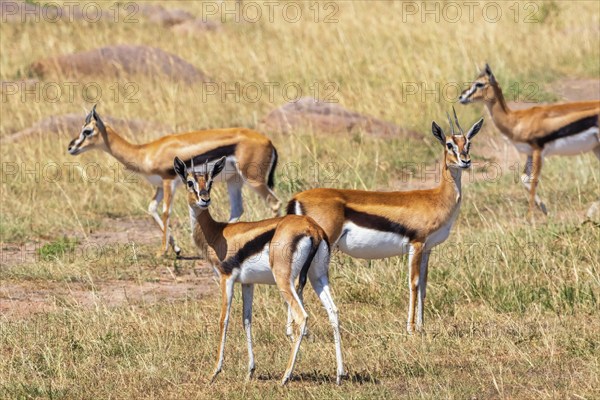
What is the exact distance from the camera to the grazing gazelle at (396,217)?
661 cm

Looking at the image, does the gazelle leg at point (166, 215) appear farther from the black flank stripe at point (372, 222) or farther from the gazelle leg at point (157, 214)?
the black flank stripe at point (372, 222)

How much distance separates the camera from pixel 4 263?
8969mm

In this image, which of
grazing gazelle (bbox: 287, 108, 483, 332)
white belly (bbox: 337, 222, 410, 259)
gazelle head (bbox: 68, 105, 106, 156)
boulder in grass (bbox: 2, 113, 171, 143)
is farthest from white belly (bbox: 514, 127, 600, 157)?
boulder in grass (bbox: 2, 113, 171, 143)

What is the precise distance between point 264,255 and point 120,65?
1046 centimetres

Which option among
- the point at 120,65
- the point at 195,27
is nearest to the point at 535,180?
the point at 120,65

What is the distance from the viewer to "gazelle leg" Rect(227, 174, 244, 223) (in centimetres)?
994

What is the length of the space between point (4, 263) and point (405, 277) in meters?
3.42

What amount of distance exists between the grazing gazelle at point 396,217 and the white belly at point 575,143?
12.9 ft

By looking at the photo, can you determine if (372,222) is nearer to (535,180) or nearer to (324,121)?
(535,180)

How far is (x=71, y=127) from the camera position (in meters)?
12.9

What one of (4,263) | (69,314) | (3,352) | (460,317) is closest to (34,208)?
(4,263)

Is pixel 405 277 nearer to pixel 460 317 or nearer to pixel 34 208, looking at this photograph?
pixel 460 317

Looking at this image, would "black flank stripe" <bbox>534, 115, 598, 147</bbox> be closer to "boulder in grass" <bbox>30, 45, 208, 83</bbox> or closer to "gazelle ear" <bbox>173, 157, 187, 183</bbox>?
"gazelle ear" <bbox>173, 157, 187, 183</bbox>

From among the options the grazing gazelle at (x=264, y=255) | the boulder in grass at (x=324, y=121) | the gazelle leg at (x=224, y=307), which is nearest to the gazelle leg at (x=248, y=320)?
the grazing gazelle at (x=264, y=255)
